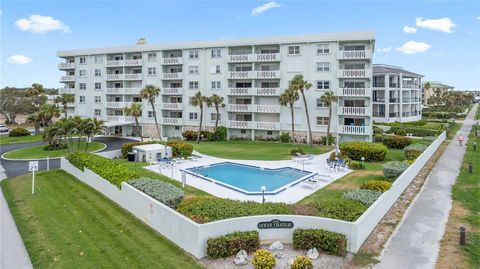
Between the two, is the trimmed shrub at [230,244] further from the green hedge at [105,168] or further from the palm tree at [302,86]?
the palm tree at [302,86]

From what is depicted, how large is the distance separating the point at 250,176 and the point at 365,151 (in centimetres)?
1121

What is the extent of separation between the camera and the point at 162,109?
52438 millimetres

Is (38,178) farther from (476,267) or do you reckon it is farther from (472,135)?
(472,135)

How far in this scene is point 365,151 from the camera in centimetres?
3094

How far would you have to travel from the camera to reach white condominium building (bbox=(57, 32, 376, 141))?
4203 cm

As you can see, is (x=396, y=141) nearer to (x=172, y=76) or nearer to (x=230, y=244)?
(x=172, y=76)

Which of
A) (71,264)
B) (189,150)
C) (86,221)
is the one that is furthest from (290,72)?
(71,264)

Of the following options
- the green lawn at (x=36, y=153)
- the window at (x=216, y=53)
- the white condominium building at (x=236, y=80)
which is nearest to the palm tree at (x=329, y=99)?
the white condominium building at (x=236, y=80)

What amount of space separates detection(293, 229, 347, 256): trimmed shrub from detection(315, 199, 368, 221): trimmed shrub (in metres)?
1.46

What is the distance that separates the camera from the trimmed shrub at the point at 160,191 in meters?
16.4

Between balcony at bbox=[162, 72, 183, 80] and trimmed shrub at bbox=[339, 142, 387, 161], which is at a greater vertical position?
balcony at bbox=[162, 72, 183, 80]

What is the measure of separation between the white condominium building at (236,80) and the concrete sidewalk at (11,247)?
32608 mm

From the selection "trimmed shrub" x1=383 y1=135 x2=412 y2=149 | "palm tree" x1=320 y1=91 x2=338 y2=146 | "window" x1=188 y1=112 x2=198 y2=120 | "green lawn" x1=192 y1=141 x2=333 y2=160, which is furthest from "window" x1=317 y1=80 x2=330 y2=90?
"window" x1=188 y1=112 x2=198 y2=120

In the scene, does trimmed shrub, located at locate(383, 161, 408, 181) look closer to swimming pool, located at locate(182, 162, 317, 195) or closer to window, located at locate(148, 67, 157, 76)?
swimming pool, located at locate(182, 162, 317, 195)
